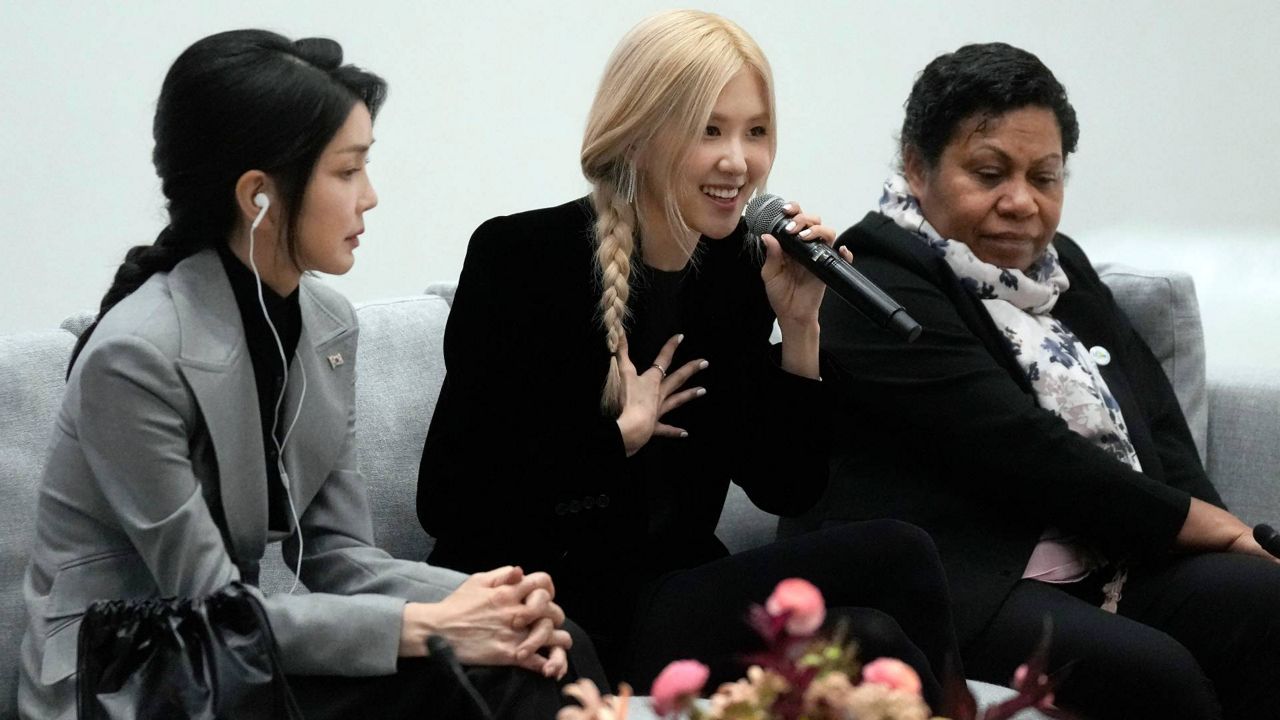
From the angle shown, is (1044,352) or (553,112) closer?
(1044,352)

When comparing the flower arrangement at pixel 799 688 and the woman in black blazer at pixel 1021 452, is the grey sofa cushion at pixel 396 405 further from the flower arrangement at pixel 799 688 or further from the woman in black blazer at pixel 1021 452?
the flower arrangement at pixel 799 688

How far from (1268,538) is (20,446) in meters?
1.55

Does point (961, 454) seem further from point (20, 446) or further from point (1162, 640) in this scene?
point (20, 446)

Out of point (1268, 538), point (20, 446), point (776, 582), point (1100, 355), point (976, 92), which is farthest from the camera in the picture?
point (1100, 355)

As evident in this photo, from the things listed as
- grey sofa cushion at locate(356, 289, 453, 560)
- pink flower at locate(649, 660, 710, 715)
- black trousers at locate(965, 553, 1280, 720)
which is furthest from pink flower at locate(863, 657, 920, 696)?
grey sofa cushion at locate(356, 289, 453, 560)

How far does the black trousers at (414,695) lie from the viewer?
5.00 feet

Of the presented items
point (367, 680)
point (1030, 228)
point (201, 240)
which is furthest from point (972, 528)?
point (201, 240)

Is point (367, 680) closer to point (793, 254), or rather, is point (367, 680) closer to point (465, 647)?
point (465, 647)

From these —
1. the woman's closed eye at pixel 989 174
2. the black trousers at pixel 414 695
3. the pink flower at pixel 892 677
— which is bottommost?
the black trousers at pixel 414 695

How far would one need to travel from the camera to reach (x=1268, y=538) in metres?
2.00

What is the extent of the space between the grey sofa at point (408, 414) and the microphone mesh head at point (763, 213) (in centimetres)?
54

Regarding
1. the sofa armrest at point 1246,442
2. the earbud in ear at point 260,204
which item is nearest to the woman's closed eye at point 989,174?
the sofa armrest at point 1246,442

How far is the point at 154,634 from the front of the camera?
4.80 ft

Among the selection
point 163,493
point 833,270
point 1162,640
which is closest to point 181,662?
point 163,493
